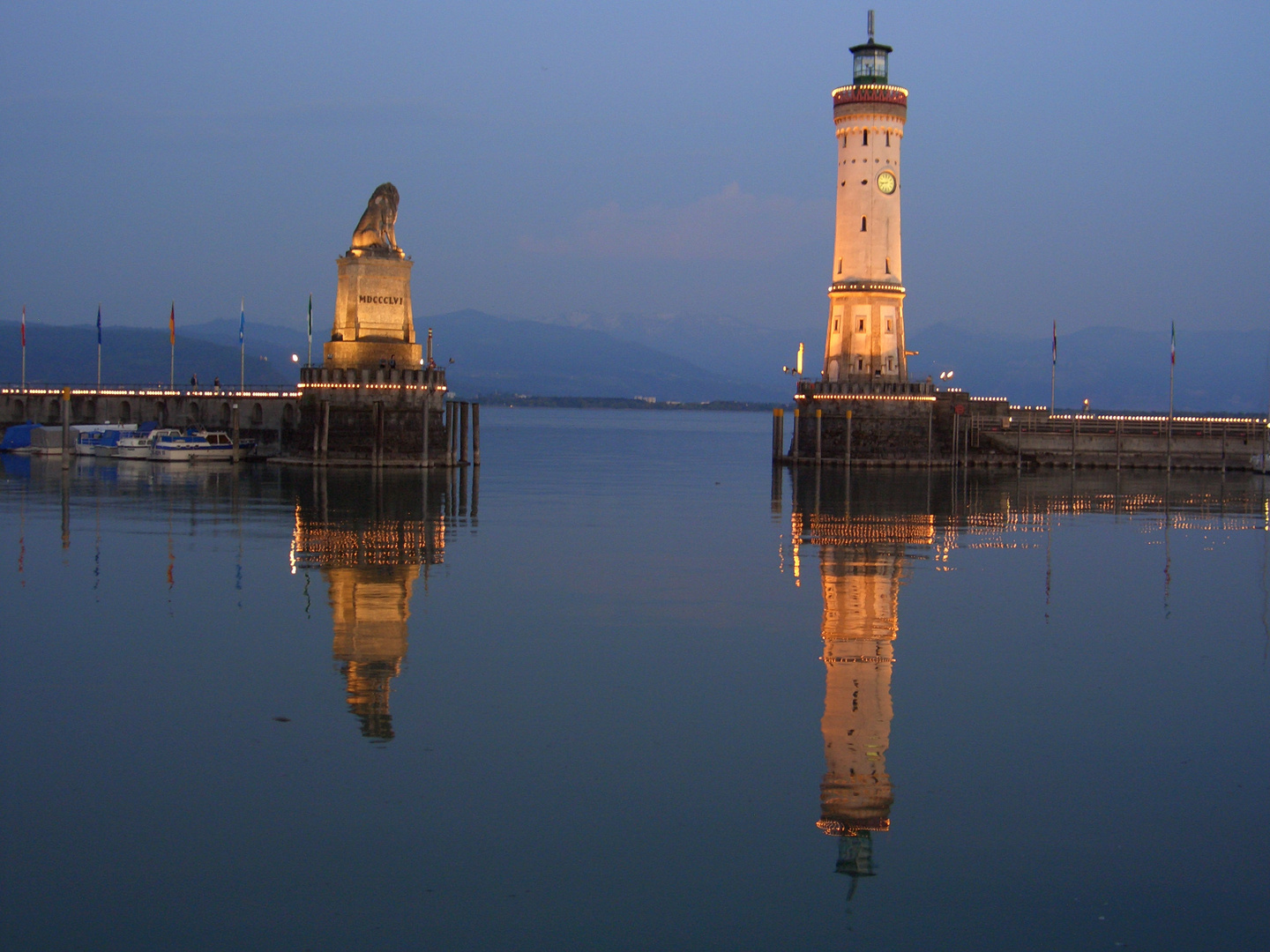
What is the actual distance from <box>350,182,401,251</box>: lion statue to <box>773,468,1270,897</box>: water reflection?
21.4 m

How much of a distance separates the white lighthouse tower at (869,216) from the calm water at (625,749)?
4356cm

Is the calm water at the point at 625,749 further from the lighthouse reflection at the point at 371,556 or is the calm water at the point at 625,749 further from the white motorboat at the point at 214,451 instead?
the white motorboat at the point at 214,451

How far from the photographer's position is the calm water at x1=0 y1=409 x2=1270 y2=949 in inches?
481

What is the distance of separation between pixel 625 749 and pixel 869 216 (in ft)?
209

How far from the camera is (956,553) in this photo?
36.6m

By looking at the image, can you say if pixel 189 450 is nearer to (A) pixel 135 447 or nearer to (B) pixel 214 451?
(B) pixel 214 451

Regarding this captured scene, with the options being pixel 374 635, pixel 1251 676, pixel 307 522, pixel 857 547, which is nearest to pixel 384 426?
pixel 307 522

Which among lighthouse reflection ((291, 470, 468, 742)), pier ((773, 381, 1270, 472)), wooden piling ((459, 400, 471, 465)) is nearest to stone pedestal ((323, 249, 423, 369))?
wooden piling ((459, 400, 471, 465))

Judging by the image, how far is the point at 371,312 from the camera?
6544cm

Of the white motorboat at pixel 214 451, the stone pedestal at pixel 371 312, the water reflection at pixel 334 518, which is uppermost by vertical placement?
the stone pedestal at pixel 371 312

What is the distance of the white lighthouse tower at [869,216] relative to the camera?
7694 centimetres

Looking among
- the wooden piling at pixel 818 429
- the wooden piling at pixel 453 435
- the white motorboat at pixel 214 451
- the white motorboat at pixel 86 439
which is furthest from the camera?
the white motorboat at pixel 86 439


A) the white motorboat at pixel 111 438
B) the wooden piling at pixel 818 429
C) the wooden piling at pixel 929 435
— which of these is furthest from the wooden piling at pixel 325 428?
the wooden piling at pixel 929 435

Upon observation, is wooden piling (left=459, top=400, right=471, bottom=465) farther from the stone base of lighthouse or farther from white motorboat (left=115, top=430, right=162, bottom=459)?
the stone base of lighthouse
